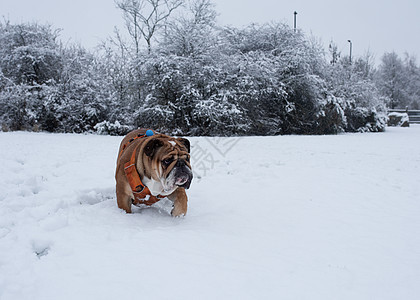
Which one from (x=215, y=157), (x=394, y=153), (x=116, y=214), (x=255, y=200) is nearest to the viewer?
(x=116, y=214)

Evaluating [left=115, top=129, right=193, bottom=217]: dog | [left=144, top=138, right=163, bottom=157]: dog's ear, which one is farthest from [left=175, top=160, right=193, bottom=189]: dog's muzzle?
[left=144, top=138, right=163, bottom=157]: dog's ear

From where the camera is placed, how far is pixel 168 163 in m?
2.93

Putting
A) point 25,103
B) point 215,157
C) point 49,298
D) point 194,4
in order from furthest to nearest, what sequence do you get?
point 194,4 → point 25,103 → point 215,157 → point 49,298

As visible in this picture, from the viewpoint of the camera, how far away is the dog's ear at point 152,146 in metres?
3.06

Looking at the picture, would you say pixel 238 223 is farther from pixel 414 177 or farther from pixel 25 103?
pixel 25 103

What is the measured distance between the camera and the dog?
9.50 feet

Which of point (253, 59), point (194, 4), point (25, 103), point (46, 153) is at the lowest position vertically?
point (46, 153)

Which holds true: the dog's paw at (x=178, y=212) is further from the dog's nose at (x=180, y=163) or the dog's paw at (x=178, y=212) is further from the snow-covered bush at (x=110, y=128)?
the snow-covered bush at (x=110, y=128)

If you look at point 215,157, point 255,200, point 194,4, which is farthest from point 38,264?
point 194,4

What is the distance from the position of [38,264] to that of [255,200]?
273 centimetres

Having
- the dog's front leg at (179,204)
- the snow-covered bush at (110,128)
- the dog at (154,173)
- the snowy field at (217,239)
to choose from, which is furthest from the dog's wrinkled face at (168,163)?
the snow-covered bush at (110,128)

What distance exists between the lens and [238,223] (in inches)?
128

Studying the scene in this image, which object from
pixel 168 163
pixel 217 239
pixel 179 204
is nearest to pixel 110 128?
pixel 179 204

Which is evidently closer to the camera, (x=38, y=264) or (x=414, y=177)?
(x=38, y=264)
